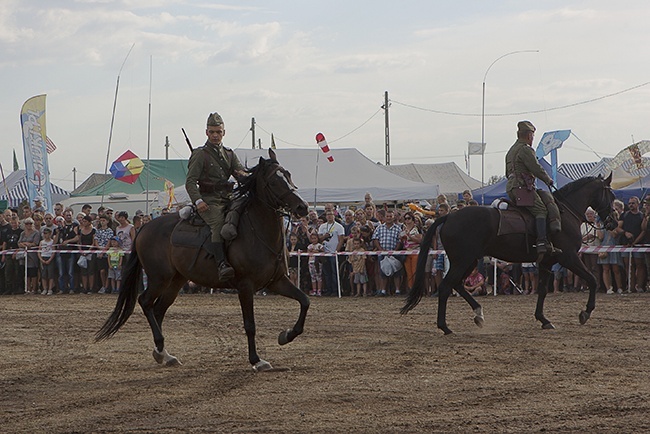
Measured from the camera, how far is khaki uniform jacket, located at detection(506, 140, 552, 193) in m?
14.0

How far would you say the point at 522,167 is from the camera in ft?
46.4

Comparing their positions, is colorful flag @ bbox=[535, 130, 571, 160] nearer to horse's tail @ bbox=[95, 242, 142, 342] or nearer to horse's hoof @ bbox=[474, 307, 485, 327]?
horse's hoof @ bbox=[474, 307, 485, 327]

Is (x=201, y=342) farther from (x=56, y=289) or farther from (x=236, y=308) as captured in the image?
(x=56, y=289)

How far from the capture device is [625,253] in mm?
20594

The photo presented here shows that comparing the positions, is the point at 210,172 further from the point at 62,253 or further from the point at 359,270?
the point at 62,253

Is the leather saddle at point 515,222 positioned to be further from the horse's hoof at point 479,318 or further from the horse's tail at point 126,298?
the horse's tail at point 126,298

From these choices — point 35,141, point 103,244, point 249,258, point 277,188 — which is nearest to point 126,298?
point 249,258

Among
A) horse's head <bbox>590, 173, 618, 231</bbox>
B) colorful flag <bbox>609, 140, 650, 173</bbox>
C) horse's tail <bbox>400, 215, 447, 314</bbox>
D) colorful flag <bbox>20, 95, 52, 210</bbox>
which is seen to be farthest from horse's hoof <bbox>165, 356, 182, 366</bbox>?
colorful flag <bbox>20, 95, 52, 210</bbox>

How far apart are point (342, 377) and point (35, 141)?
23073 millimetres

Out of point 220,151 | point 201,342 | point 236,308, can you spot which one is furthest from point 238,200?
Answer: point 236,308

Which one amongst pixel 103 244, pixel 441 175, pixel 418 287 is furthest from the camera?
pixel 441 175

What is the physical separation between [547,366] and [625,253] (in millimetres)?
11395

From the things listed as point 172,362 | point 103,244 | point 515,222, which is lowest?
point 172,362

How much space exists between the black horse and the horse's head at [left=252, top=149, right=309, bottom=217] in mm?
4167
